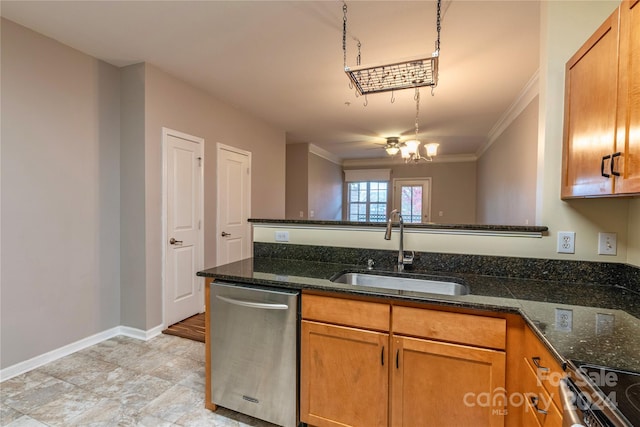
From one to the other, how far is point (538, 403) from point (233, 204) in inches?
143

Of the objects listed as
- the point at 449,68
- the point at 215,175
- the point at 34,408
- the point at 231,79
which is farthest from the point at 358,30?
the point at 34,408

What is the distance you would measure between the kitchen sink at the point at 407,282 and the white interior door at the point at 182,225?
6.85 ft

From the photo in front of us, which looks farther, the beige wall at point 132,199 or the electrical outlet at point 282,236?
the beige wall at point 132,199

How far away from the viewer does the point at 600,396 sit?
68 cm

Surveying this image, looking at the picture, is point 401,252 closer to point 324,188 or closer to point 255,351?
point 255,351

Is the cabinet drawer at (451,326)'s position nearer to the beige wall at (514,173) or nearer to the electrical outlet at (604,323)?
the electrical outlet at (604,323)

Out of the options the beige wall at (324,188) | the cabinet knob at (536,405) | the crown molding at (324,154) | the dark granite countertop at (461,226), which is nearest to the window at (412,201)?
the beige wall at (324,188)

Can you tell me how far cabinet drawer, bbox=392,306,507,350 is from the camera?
3.99 ft

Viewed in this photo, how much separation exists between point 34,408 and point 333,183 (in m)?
6.52

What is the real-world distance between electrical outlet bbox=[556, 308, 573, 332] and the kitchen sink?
41 cm

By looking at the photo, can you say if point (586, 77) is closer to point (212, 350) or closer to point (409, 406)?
point (409, 406)

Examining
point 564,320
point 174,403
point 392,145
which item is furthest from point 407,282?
point 392,145

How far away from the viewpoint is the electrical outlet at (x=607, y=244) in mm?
1551

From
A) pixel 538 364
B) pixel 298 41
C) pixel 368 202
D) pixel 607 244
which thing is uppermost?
pixel 298 41
